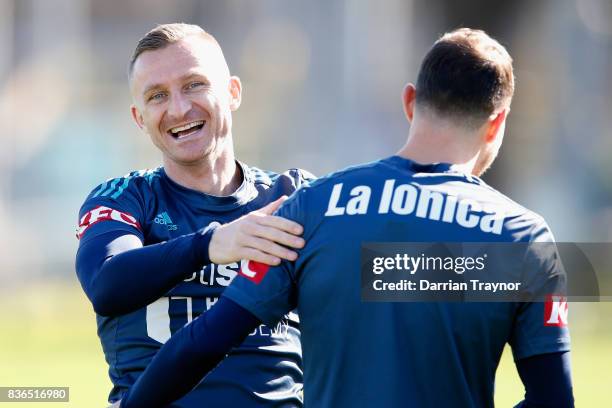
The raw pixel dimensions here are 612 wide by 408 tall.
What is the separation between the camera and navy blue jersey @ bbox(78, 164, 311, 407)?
4066 millimetres

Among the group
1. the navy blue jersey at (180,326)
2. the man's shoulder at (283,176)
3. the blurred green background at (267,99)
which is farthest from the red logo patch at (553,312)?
the blurred green background at (267,99)

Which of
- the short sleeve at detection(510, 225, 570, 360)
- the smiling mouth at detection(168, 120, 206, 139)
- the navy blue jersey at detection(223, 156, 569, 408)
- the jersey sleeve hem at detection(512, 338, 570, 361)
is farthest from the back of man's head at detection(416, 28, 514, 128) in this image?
the smiling mouth at detection(168, 120, 206, 139)

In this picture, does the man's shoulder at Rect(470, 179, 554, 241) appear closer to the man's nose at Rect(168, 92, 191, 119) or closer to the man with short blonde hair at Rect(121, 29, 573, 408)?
the man with short blonde hair at Rect(121, 29, 573, 408)

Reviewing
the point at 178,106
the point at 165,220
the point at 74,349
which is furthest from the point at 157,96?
the point at 74,349

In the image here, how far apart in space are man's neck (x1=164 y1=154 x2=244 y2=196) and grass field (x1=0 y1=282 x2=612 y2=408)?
540cm

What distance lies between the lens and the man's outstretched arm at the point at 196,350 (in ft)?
10.3

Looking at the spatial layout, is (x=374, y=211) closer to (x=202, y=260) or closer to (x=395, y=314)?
(x=395, y=314)

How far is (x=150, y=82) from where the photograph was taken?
4.44 m

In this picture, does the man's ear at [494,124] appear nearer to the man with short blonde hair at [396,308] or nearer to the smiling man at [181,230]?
the man with short blonde hair at [396,308]

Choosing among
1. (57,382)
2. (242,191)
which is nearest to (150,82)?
(242,191)

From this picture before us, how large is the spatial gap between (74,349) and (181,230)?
10.0 metres

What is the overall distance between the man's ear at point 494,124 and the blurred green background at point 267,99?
16.8 meters

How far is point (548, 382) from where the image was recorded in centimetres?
307

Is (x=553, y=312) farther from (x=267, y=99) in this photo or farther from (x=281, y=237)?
(x=267, y=99)
